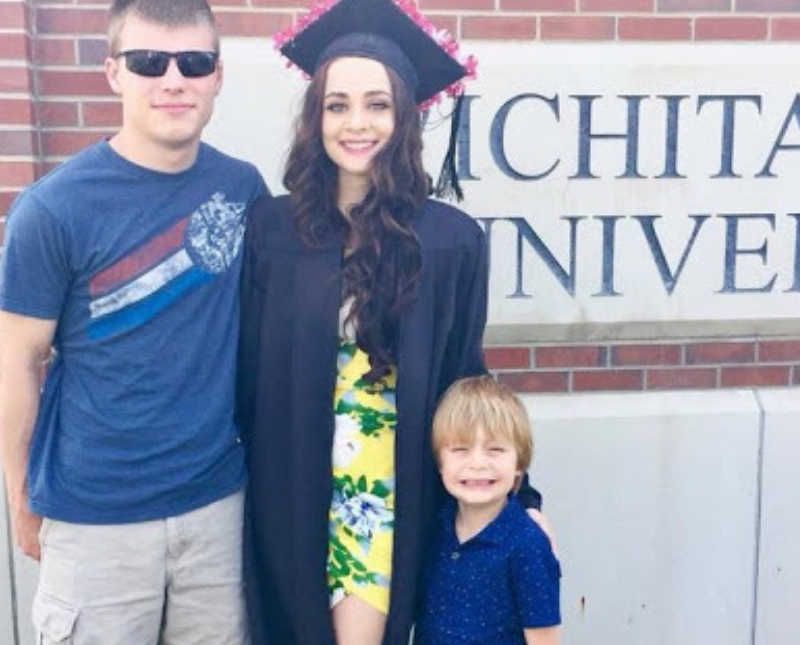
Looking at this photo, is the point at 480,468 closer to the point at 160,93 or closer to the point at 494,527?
the point at 494,527

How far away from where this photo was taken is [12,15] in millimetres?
3037

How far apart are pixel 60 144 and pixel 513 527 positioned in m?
1.76

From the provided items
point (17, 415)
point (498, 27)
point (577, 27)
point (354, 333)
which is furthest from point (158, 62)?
point (577, 27)

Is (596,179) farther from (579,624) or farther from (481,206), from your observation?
(579,624)

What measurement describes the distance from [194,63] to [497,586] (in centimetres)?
121

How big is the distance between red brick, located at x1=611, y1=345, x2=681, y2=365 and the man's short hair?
1.72 meters

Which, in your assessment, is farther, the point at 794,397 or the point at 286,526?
the point at 794,397

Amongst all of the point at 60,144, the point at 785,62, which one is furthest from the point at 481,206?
the point at 60,144

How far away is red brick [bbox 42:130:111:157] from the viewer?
125 inches

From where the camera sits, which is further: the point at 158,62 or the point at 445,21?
the point at 445,21

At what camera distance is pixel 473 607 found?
228 centimetres

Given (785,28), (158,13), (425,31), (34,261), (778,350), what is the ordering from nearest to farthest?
(34,261) < (158,13) < (425,31) < (785,28) < (778,350)

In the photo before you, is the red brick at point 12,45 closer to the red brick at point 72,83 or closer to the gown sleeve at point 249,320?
the red brick at point 72,83

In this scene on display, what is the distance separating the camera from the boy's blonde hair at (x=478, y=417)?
7.39ft
